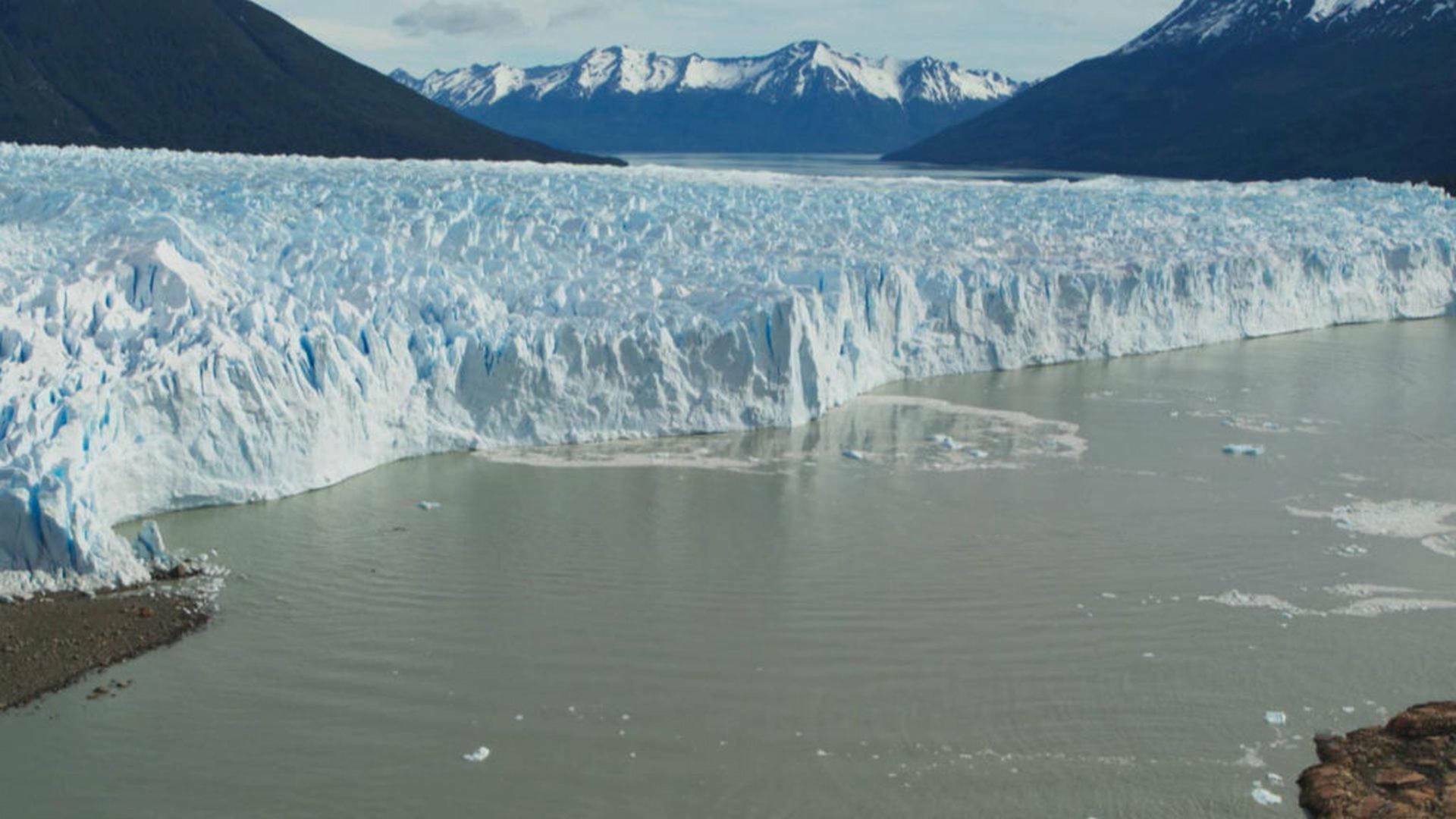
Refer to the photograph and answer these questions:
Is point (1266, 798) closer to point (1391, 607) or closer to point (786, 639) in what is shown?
point (786, 639)

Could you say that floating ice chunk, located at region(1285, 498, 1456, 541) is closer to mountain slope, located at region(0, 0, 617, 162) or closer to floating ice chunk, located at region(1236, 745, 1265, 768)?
floating ice chunk, located at region(1236, 745, 1265, 768)

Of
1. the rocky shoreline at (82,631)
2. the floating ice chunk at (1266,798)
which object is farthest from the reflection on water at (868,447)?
the floating ice chunk at (1266,798)

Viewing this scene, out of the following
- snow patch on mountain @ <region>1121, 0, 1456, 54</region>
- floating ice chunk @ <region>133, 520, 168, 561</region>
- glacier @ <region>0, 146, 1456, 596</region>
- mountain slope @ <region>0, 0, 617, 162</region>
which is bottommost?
floating ice chunk @ <region>133, 520, 168, 561</region>

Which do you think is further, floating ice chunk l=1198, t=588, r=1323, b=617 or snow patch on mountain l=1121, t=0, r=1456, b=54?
snow patch on mountain l=1121, t=0, r=1456, b=54

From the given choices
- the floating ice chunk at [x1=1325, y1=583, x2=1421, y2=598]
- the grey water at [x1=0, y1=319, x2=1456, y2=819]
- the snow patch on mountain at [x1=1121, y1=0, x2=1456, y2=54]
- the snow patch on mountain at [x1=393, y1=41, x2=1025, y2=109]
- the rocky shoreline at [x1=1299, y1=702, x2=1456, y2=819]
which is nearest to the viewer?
the rocky shoreline at [x1=1299, y1=702, x2=1456, y2=819]

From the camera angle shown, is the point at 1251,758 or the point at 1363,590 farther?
the point at 1363,590

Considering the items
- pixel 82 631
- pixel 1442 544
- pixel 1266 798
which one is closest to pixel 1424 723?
pixel 1266 798

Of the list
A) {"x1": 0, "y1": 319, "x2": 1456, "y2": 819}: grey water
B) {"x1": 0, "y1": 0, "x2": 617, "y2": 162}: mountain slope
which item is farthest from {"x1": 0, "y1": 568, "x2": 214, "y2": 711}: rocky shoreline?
{"x1": 0, "y1": 0, "x2": 617, "y2": 162}: mountain slope
